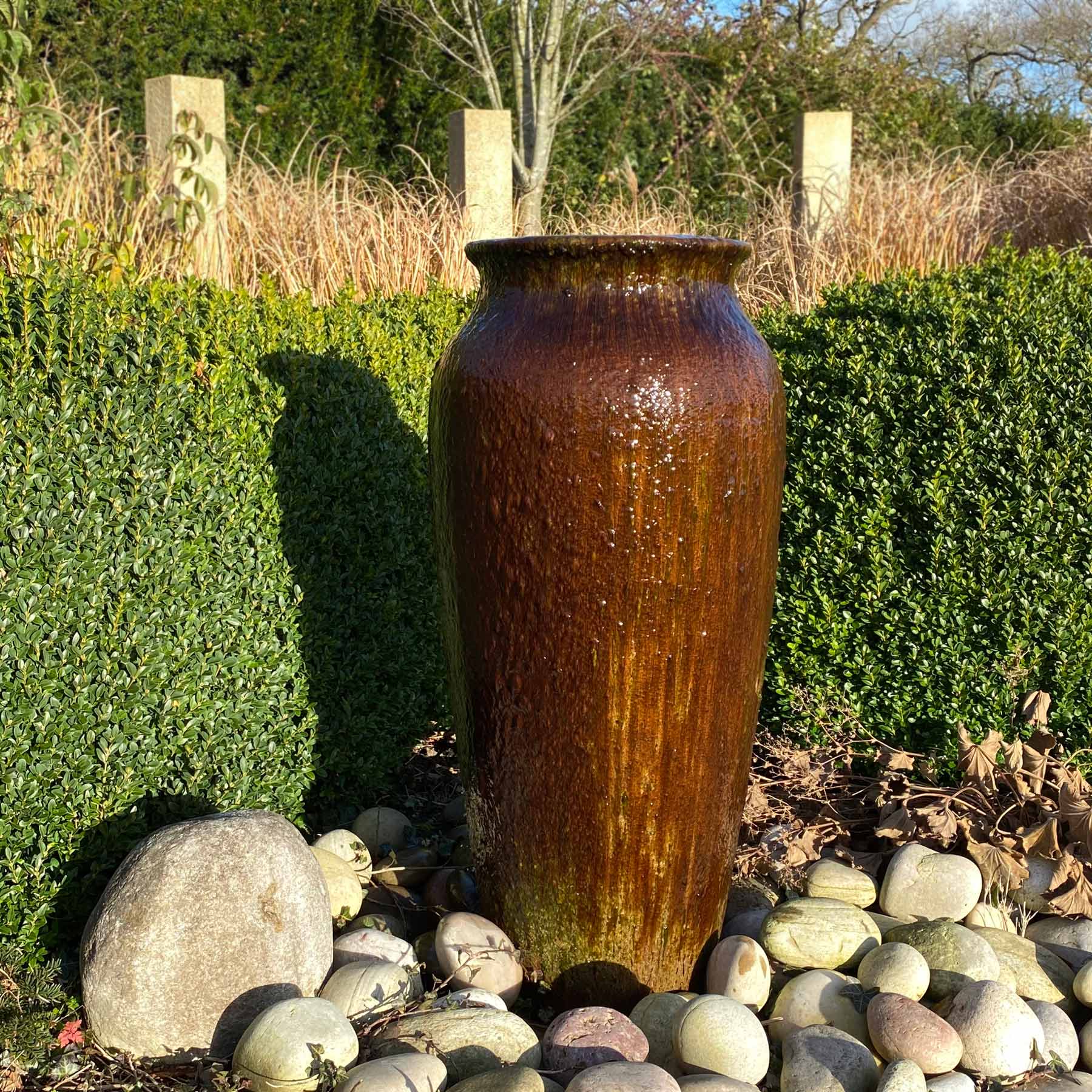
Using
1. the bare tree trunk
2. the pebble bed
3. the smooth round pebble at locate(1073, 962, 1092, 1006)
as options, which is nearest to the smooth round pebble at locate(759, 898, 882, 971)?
the pebble bed

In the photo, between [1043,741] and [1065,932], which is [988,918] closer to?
[1065,932]

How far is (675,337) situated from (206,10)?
8465 mm

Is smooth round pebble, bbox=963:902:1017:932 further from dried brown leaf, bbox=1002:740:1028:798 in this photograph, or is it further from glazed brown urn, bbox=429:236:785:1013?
glazed brown urn, bbox=429:236:785:1013

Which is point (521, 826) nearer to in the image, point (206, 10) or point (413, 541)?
point (413, 541)

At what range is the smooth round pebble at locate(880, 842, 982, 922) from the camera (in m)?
2.95

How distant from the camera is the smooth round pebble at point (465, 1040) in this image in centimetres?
223

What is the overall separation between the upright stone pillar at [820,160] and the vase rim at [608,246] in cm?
692

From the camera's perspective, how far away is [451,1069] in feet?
7.28

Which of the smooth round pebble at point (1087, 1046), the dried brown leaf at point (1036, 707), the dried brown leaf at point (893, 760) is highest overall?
the dried brown leaf at point (1036, 707)

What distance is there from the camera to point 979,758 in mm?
3299

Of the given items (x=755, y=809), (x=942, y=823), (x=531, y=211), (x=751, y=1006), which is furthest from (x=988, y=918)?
(x=531, y=211)

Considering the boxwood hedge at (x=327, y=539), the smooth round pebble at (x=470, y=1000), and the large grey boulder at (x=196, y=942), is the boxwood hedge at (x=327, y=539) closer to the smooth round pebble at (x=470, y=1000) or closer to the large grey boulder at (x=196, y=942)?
the large grey boulder at (x=196, y=942)

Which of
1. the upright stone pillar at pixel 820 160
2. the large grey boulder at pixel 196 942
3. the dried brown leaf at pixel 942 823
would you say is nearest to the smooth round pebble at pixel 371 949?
the large grey boulder at pixel 196 942

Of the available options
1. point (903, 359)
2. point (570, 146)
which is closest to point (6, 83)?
point (903, 359)
